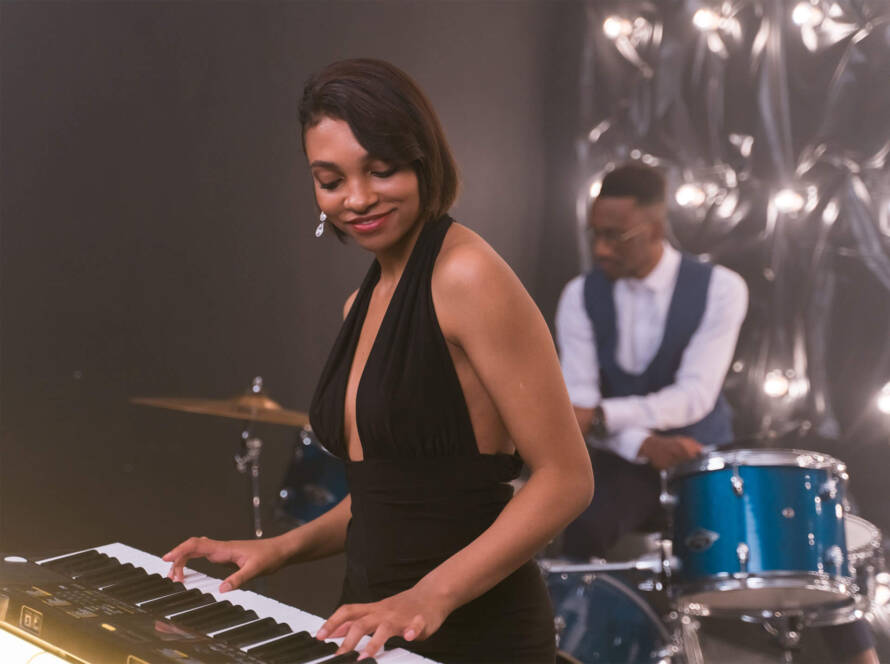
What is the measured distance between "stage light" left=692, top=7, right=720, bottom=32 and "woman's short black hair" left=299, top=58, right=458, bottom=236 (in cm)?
307

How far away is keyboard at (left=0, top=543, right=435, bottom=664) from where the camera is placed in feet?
3.88

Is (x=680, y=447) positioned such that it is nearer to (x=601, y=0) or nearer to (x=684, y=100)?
(x=684, y=100)

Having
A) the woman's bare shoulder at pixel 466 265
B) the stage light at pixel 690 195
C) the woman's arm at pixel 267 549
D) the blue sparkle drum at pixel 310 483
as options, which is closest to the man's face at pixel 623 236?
the stage light at pixel 690 195

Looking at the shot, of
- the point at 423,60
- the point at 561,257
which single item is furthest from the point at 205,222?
the point at 561,257

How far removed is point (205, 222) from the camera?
427cm

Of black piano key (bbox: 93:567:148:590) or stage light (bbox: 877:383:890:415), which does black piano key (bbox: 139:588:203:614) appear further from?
stage light (bbox: 877:383:890:415)

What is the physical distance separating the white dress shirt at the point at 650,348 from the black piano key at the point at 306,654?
10.6ft

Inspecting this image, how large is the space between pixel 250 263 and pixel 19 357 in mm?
1061

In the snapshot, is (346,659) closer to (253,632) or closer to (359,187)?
(253,632)

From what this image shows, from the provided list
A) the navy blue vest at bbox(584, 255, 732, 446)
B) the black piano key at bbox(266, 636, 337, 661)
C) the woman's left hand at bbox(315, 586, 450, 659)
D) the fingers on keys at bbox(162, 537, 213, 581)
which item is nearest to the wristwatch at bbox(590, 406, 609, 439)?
the navy blue vest at bbox(584, 255, 732, 446)

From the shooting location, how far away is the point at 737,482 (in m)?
3.12

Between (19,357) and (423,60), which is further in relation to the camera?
(423,60)

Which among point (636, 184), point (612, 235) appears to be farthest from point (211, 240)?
point (636, 184)

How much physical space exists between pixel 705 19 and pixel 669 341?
4.63 ft
